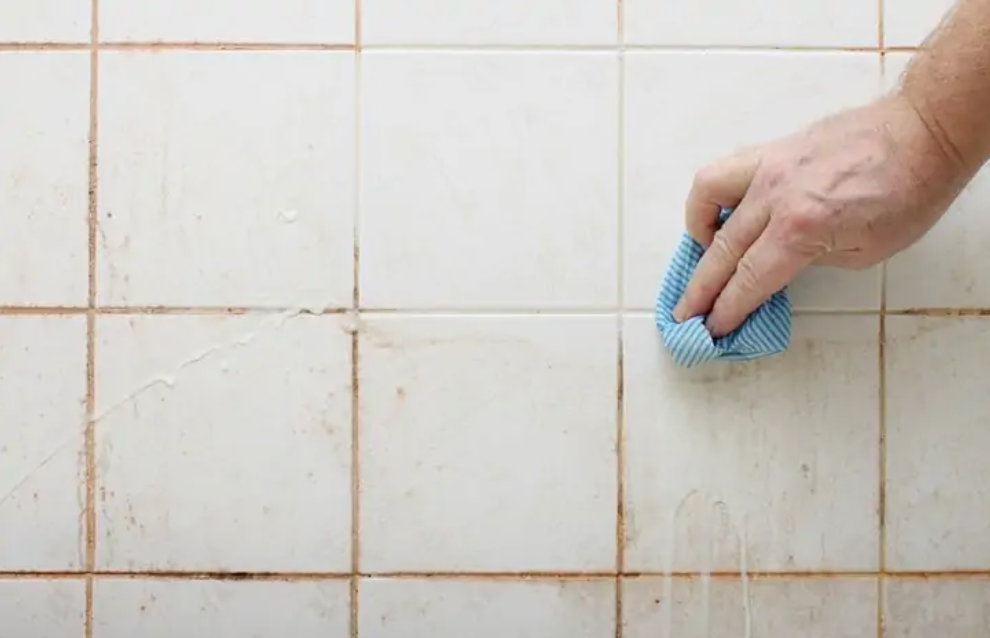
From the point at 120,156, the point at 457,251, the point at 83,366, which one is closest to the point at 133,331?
the point at 83,366

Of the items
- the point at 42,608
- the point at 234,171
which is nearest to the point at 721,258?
the point at 234,171

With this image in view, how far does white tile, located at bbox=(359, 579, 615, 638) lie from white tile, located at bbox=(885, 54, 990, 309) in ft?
1.27

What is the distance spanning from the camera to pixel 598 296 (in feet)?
2.84

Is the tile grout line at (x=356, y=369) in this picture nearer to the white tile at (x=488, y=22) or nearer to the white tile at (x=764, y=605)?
the white tile at (x=488, y=22)

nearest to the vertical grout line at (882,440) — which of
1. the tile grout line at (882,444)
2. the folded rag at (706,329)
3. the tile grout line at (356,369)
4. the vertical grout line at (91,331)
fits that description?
the tile grout line at (882,444)

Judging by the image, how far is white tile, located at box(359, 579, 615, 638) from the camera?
0.86 metres

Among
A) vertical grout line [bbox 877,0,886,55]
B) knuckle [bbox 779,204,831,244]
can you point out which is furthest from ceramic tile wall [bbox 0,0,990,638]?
knuckle [bbox 779,204,831,244]

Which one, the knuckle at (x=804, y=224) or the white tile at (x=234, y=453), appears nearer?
the knuckle at (x=804, y=224)

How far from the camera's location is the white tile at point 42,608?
866mm

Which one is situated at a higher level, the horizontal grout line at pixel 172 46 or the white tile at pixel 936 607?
the horizontal grout line at pixel 172 46

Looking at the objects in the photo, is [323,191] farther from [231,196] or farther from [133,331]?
[133,331]

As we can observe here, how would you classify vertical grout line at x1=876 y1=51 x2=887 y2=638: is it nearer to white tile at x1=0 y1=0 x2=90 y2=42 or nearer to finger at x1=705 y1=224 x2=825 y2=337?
finger at x1=705 y1=224 x2=825 y2=337

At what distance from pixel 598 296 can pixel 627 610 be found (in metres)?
0.29

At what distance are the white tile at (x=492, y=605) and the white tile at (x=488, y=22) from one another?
50cm
